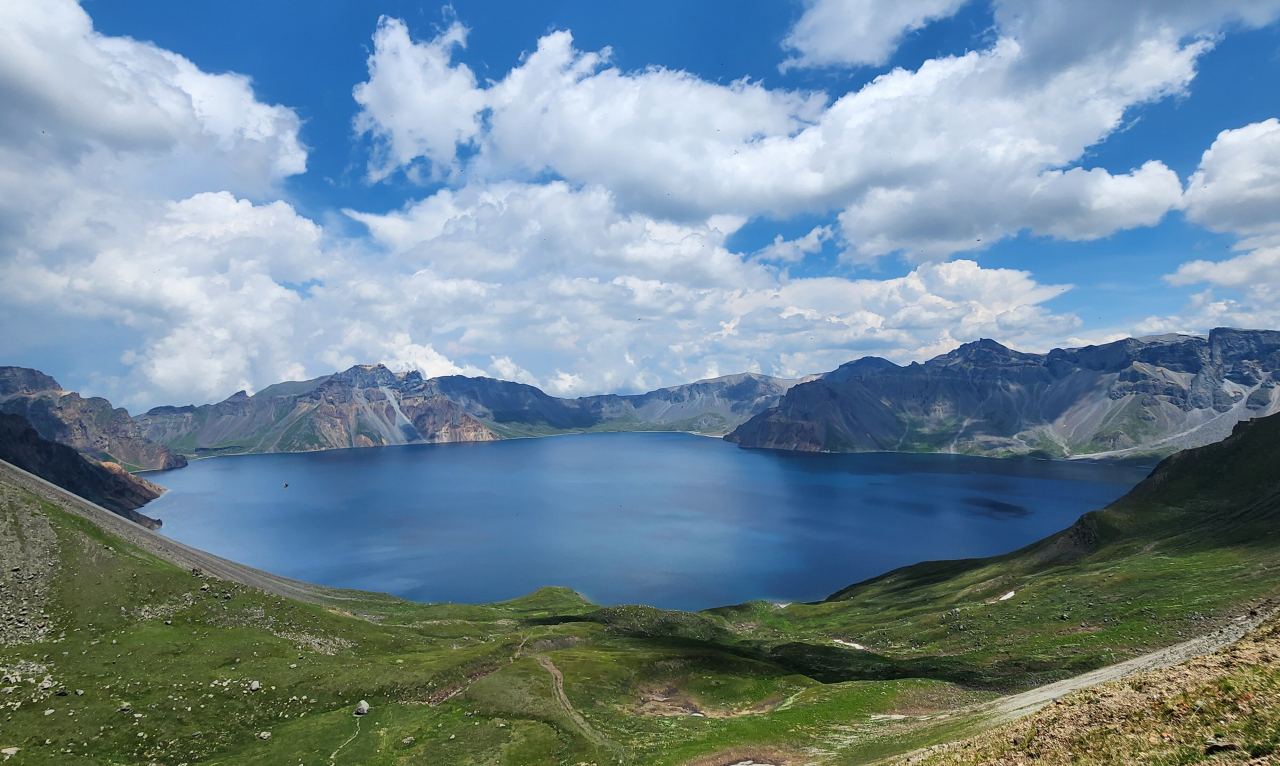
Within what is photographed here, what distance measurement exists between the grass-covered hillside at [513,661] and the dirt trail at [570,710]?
336mm

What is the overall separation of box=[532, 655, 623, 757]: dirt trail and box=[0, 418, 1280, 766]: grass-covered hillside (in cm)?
34

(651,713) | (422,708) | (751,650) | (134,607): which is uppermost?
(134,607)

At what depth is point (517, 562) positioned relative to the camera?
571 feet

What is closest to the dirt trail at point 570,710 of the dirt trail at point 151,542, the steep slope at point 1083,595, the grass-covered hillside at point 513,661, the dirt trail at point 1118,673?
the grass-covered hillside at point 513,661

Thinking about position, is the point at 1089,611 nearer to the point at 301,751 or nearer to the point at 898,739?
the point at 898,739

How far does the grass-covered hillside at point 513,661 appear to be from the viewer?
4362 cm

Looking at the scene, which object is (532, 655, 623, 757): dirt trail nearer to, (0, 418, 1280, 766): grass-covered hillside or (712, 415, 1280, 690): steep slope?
(0, 418, 1280, 766): grass-covered hillside

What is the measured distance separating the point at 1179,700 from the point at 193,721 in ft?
203

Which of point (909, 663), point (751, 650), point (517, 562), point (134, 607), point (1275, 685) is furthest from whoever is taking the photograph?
point (517, 562)

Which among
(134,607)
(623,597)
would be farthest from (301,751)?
(623,597)

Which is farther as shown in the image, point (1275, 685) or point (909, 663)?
point (909, 663)

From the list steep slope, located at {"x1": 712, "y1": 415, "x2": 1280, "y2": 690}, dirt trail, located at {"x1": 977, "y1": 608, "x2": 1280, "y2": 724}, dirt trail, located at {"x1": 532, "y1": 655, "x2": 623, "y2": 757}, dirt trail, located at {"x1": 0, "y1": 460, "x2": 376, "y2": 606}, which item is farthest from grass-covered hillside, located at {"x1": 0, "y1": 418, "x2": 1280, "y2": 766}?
dirt trail, located at {"x1": 977, "y1": 608, "x2": 1280, "y2": 724}

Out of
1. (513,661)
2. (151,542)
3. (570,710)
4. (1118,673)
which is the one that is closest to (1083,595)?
(1118,673)

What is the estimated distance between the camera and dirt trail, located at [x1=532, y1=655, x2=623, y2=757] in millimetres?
46156
